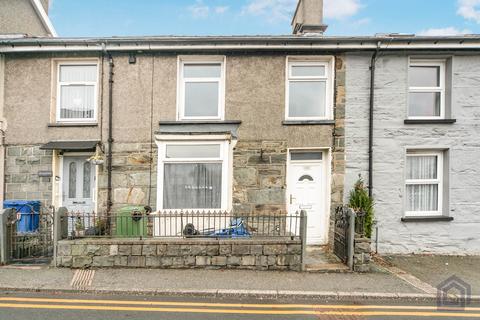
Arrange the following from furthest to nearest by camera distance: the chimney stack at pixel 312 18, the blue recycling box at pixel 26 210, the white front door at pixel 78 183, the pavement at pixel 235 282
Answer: the chimney stack at pixel 312 18 < the white front door at pixel 78 183 < the blue recycling box at pixel 26 210 < the pavement at pixel 235 282

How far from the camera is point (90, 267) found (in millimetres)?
5910

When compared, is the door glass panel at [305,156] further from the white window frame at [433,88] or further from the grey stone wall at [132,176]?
the grey stone wall at [132,176]

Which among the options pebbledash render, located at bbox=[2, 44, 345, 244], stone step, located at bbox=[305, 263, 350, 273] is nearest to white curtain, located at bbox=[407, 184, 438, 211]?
pebbledash render, located at bbox=[2, 44, 345, 244]

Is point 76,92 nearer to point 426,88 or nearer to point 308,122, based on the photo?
point 308,122

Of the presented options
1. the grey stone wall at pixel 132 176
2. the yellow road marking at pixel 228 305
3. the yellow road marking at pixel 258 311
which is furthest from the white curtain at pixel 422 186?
the grey stone wall at pixel 132 176

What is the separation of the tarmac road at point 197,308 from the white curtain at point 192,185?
2.84 metres

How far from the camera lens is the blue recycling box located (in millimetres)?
7203

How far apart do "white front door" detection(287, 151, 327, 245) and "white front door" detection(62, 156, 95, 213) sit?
5489 millimetres

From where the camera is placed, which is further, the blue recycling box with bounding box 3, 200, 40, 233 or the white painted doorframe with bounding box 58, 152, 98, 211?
the white painted doorframe with bounding box 58, 152, 98, 211

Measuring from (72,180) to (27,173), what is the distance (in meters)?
1.09

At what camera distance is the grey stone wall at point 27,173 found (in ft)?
26.1

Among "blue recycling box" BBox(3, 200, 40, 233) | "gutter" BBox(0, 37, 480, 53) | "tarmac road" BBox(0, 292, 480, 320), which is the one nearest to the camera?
"tarmac road" BBox(0, 292, 480, 320)

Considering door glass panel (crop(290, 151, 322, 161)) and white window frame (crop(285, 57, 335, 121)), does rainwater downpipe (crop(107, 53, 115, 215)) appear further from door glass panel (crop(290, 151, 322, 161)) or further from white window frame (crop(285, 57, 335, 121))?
door glass panel (crop(290, 151, 322, 161))

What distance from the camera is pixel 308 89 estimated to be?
8.23 metres
